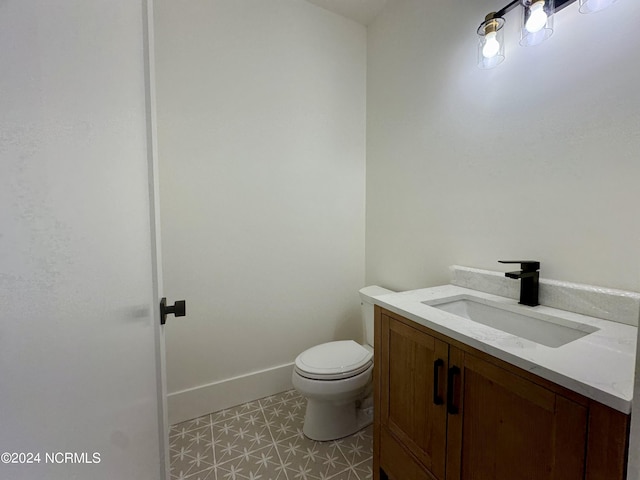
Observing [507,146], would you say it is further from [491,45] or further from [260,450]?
[260,450]

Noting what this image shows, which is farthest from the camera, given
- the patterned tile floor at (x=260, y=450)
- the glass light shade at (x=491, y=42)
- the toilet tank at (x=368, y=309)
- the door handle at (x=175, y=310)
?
the toilet tank at (x=368, y=309)

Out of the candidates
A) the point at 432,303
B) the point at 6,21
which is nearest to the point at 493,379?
the point at 432,303

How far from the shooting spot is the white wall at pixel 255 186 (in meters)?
1.62

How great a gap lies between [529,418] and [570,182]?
2.79 ft

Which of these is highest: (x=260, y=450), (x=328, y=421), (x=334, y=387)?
(x=334, y=387)

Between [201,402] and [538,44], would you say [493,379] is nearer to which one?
[538,44]

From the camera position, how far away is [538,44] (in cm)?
111

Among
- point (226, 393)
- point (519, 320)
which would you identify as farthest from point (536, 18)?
point (226, 393)

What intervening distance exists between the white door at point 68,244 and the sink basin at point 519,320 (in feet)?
3.48

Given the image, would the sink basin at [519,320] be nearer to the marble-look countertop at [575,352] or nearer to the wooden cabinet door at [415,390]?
the marble-look countertop at [575,352]

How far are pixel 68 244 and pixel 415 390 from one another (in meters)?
1.09

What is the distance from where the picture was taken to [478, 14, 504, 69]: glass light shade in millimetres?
1186

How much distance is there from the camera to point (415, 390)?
1021 millimetres

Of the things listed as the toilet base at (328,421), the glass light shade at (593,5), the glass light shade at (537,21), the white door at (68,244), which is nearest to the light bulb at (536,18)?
the glass light shade at (537,21)
